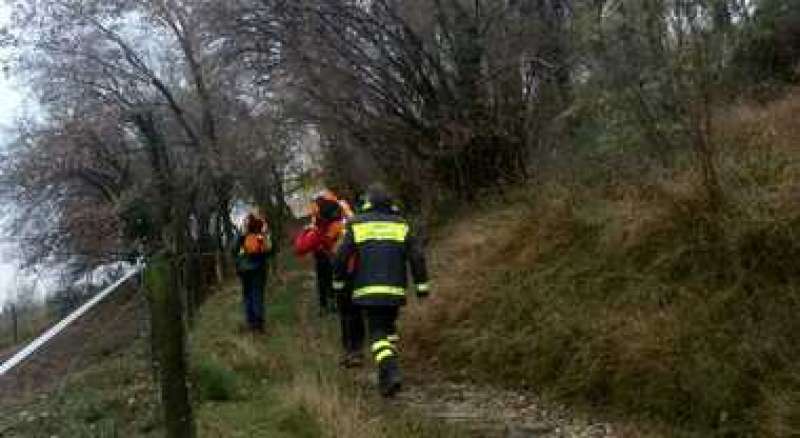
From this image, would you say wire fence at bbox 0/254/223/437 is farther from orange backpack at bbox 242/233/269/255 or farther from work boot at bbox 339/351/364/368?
work boot at bbox 339/351/364/368

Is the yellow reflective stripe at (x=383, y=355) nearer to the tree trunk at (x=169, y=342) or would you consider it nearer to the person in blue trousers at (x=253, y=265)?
the tree trunk at (x=169, y=342)

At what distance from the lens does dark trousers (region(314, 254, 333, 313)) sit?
14.8m

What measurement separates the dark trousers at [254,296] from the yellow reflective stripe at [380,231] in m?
4.63

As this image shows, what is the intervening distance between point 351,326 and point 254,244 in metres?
3.24

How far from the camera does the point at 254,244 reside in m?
14.3

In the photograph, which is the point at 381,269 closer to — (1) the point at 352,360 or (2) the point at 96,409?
(1) the point at 352,360

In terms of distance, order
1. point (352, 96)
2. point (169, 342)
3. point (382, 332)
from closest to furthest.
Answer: point (169, 342) → point (382, 332) → point (352, 96)

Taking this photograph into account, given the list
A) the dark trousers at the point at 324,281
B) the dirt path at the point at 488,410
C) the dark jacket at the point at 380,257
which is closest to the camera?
the dirt path at the point at 488,410

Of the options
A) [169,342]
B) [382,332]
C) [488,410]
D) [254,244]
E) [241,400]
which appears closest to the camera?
[169,342]

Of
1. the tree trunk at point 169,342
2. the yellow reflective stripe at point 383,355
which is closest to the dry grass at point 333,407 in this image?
the yellow reflective stripe at point 383,355

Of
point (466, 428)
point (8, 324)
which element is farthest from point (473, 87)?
point (8, 324)

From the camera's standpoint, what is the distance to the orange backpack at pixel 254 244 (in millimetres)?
14266

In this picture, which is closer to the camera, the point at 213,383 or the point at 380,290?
the point at 213,383

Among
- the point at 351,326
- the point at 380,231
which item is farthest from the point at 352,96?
the point at 380,231
